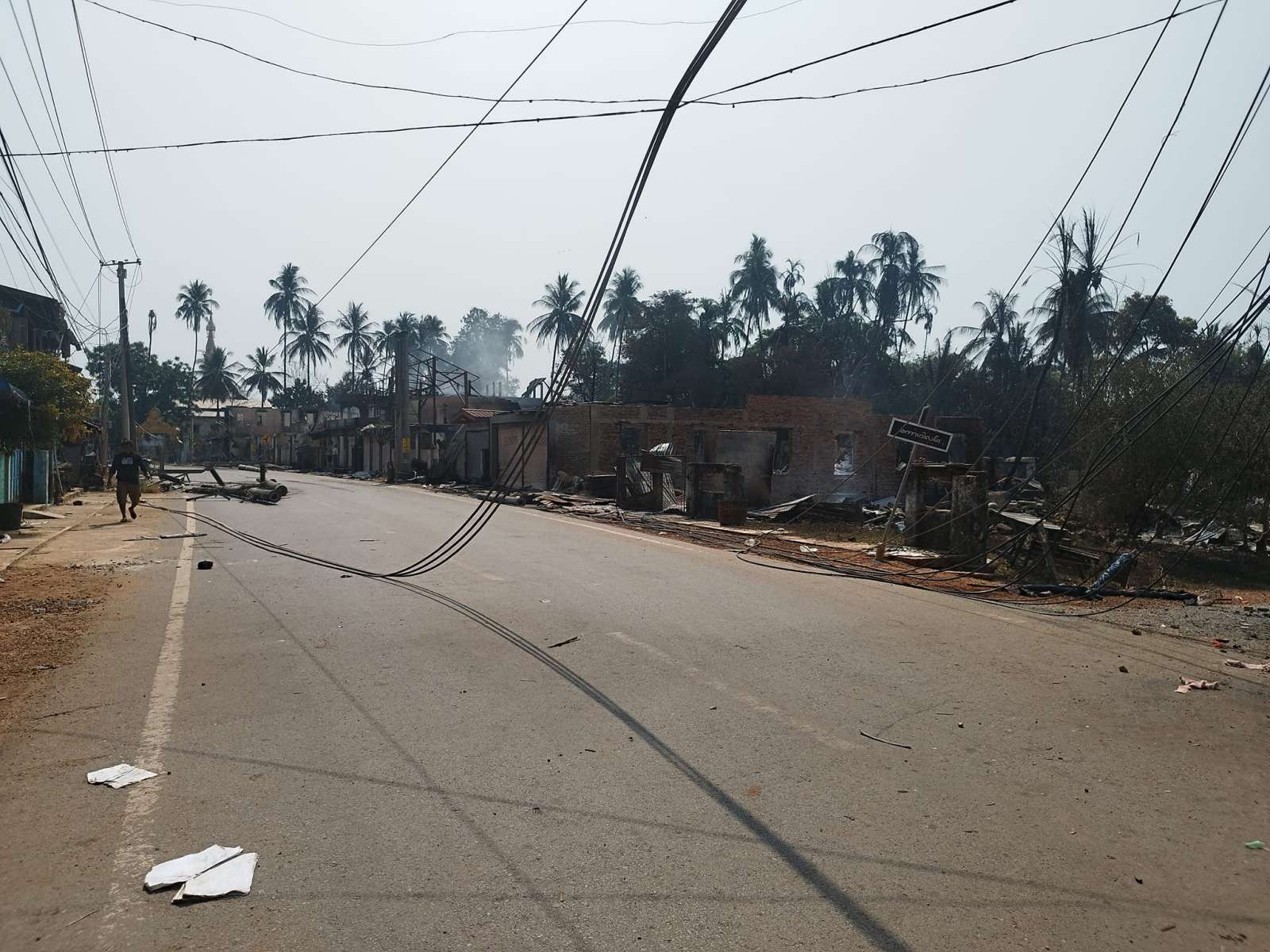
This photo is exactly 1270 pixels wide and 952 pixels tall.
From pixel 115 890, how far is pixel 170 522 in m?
18.7

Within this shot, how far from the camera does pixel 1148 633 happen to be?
8500 mm

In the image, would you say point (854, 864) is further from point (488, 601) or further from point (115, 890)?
point (488, 601)

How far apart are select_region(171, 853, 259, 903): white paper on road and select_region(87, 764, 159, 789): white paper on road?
4.08 feet

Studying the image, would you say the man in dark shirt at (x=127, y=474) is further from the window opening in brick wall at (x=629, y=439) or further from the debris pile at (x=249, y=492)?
the window opening in brick wall at (x=629, y=439)

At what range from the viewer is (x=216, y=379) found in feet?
325

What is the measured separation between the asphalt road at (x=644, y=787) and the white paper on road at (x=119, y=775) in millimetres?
73

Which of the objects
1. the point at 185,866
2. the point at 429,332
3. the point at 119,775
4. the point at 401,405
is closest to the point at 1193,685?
the point at 185,866

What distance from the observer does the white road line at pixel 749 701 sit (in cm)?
517

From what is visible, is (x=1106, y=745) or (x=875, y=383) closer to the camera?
(x=1106, y=745)

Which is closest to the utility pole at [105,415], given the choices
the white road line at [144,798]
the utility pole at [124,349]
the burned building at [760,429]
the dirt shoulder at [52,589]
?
the utility pole at [124,349]

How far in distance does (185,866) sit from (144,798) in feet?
2.92

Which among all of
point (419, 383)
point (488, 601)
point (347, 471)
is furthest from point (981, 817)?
point (347, 471)

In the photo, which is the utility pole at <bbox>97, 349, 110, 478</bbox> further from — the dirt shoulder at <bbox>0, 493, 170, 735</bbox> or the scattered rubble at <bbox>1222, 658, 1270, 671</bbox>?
the scattered rubble at <bbox>1222, 658, 1270, 671</bbox>

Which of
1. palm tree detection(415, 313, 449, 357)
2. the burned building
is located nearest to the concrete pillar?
the burned building
